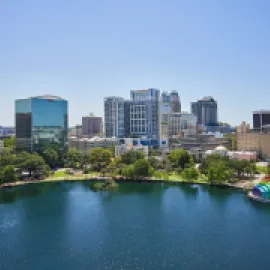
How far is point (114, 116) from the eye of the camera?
71.7 metres

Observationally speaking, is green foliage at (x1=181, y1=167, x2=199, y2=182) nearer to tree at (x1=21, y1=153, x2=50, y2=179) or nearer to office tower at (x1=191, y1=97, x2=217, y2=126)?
tree at (x1=21, y1=153, x2=50, y2=179)

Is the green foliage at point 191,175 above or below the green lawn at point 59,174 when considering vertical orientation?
above

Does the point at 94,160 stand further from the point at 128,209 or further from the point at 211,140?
the point at 211,140

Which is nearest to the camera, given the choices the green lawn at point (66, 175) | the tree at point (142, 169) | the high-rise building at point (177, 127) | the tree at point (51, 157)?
the tree at point (142, 169)

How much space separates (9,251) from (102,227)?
6.41 m

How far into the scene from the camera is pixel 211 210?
1022 inches

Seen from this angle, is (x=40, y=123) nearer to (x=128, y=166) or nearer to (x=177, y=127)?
(x=128, y=166)

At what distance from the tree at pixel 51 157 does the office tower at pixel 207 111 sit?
7548cm

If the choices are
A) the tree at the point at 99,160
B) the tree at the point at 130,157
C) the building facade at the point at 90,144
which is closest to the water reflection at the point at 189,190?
the tree at the point at 130,157

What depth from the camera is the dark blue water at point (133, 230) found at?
54.6 ft

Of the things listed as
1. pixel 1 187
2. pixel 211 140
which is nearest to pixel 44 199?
pixel 1 187

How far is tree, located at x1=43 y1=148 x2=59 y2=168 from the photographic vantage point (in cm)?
4797

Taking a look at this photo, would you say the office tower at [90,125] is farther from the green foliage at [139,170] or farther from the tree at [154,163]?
the green foliage at [139,170]

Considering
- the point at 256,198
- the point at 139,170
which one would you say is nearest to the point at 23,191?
the point at 139,170
